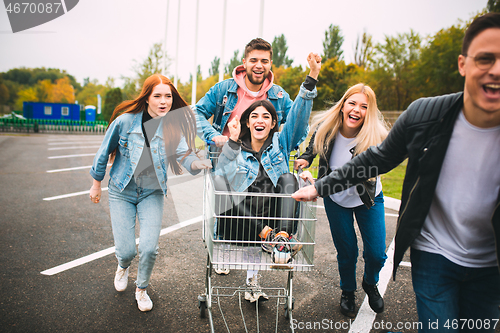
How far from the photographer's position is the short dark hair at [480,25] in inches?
58.8

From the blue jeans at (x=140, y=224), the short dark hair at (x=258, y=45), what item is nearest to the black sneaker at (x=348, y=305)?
the blue jeans at (x=140, y=224)

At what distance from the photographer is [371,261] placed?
9.71ft

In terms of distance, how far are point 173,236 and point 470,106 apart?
4116 millimetres

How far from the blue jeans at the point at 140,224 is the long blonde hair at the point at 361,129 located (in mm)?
1604

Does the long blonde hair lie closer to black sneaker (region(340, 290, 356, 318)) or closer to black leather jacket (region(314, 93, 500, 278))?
black leather jacket (region(314, 93, 500, 278))

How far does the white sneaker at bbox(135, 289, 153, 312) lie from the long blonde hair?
6.74 ft

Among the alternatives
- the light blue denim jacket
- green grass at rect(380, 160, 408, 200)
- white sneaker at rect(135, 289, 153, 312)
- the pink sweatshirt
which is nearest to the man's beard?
the pink sweatshirt

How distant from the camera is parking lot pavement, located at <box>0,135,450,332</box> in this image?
9.39 feet

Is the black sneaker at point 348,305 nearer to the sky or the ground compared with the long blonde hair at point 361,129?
nearer to the ground

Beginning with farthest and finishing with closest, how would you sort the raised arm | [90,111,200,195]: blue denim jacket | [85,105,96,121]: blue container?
[85,105,96,121]: blue container < [90,111,200,195]: blue denim jacket < the raised arm

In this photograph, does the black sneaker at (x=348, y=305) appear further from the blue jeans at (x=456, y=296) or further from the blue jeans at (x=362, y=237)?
the blue jeans at (x=456, y=296)

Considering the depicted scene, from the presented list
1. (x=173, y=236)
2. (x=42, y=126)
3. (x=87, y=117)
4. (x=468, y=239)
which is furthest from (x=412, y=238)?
(x=87, y=117)

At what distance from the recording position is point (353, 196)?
295 centimetres

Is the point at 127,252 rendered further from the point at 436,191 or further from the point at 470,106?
the point at 470,106
